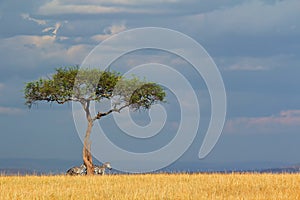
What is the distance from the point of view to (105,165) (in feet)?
147

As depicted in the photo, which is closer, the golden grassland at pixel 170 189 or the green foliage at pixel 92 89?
the golden grassland at pixel 170 189

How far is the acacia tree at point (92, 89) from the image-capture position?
4603 centimetres

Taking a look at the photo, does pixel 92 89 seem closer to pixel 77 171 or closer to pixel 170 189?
pixel 77 171

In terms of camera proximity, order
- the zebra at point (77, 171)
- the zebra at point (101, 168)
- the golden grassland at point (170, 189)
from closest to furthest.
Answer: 1. the golden grassland at point (170, 189)
2. the zebra at point (77, 171)
3. the zebra at point (101, 168)

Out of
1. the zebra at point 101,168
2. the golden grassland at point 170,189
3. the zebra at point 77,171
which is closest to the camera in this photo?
the golden grassland at point 170,189

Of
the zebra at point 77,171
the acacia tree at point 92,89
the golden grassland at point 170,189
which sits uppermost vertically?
the acacia tree at point 92,89

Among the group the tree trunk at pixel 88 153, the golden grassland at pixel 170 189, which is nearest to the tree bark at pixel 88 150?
the tree trunk at pixel 88 153

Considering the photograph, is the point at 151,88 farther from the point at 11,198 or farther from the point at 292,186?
the point at 11,198

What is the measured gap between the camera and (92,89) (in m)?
46.4

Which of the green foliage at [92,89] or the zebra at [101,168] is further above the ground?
the green foliage at [92,89]

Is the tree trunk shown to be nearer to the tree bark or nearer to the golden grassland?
the tree bark

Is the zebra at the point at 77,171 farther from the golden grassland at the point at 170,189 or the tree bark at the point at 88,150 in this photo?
the golden grassland at the point at 170,189

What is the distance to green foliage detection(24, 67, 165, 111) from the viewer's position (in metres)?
Answer: 46.2

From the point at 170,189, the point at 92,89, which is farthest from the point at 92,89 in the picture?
the point at 170,189
